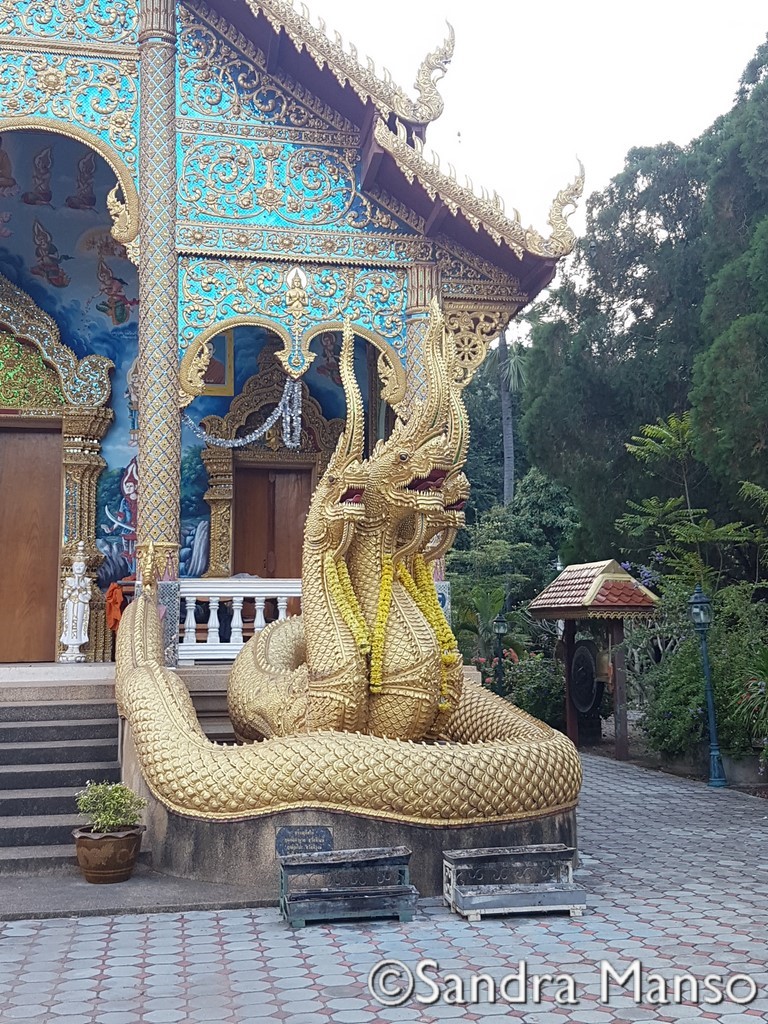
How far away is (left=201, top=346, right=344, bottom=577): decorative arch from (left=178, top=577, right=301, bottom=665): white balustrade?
2.24 metres

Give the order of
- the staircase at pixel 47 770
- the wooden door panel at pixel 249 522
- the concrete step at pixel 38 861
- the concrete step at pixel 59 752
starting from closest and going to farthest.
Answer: the concrete step at pixel 38 861
the staircase at pixel 47 770
the concrete step at pixel 59 752
the wooden door panel at pixel 249 522

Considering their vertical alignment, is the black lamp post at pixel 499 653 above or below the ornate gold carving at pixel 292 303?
below

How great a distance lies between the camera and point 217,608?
8.66 metres

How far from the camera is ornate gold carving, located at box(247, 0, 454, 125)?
873 centimetres

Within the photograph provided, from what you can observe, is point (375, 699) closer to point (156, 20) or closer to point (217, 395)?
point (217, 395)

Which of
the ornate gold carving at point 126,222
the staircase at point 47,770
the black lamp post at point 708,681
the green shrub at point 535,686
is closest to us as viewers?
the staircase at point 47,770

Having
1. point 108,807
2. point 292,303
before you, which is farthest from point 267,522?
point 108,807

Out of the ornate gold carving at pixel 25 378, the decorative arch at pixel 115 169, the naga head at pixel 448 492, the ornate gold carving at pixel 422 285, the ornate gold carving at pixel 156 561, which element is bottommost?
the ornate gold carving at pixel 156 561

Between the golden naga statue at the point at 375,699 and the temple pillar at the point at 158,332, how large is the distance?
69.0 inches

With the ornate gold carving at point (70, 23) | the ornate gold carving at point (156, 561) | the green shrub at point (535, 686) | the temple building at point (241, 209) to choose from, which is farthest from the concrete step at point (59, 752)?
the green shrub at point (535, 686)

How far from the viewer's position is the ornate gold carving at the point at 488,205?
866cm

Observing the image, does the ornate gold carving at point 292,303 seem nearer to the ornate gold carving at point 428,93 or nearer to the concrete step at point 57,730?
the ornate gold carving at point 428,93

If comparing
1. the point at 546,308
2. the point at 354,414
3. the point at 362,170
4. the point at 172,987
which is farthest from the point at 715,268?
the point at 172,987

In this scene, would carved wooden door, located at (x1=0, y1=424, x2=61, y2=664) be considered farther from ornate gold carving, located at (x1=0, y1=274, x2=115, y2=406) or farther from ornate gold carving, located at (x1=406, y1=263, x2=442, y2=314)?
ornate gold carving, located at (x1=406, y1=263, x2=442, y2=314)
